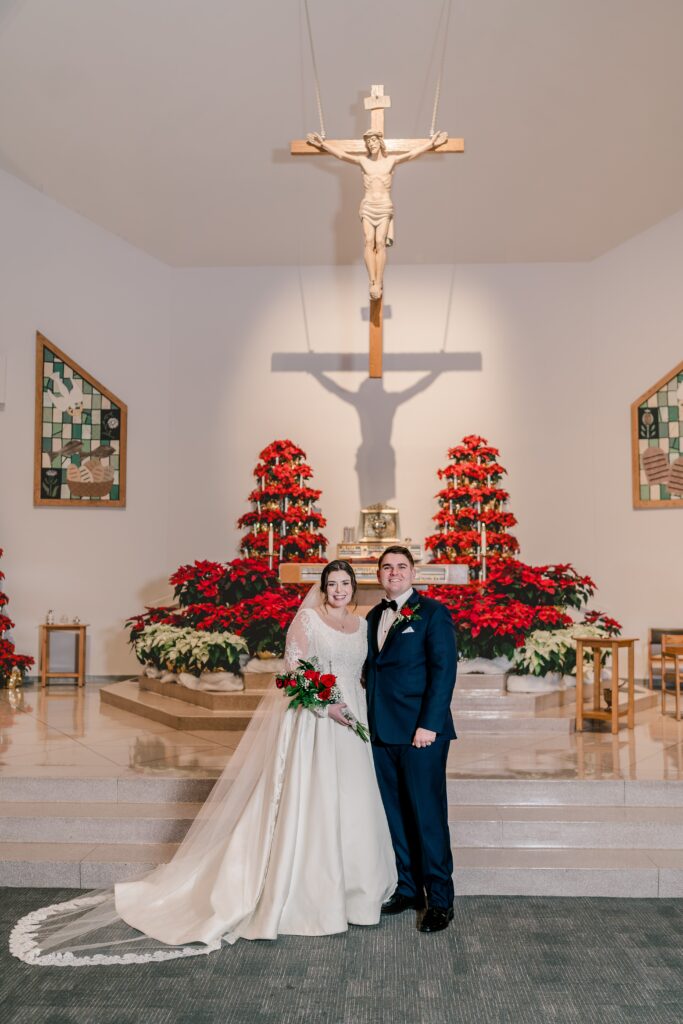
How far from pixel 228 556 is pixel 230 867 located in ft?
21.3

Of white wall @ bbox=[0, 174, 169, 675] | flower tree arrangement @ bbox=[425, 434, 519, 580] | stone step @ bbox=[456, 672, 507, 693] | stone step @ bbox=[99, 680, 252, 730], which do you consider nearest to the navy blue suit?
stone step @ bbox=[99, 680, 252, 730]

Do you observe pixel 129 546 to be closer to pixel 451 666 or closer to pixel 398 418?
pixel 398 418

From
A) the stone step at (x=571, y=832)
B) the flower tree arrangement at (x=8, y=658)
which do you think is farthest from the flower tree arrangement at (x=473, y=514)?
the stone step at (x=571, y=832)

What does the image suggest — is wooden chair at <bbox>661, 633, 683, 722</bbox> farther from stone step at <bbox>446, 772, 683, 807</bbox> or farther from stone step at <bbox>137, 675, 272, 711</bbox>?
stone step at <bbox>137, 675, 272, 711</bbox>

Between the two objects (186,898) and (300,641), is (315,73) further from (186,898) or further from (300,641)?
(186,898)

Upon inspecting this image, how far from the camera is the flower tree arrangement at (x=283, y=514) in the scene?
29.4 ft

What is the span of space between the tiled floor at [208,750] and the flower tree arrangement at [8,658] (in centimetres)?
131

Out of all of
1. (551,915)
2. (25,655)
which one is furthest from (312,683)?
(25,655)

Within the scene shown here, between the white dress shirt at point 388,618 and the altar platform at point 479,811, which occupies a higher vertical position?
the white dress shirt at point 388,618

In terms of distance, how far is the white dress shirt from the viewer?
3.93 metres

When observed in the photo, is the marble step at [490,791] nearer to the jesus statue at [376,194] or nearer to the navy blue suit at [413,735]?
the navy blue suit at [413,735]

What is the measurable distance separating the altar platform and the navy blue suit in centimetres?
46

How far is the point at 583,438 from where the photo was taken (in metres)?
9.95

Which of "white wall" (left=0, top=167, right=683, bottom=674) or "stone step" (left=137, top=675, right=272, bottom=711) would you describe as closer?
"stone step" (left=137, top=675, right=272, bottom=711)
